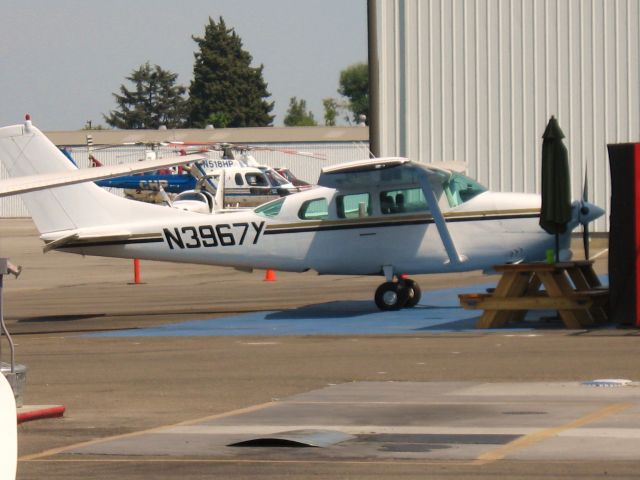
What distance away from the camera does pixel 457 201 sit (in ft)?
67.7

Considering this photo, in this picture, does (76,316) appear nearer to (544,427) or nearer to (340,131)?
(544,427)

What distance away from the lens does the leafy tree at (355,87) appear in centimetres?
16712

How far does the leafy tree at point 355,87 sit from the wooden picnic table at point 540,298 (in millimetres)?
147372

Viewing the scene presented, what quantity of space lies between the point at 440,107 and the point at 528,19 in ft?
9.20

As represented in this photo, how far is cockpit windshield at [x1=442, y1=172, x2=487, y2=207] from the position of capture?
2061 cm

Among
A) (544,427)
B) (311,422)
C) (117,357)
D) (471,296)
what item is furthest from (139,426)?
(471,296)

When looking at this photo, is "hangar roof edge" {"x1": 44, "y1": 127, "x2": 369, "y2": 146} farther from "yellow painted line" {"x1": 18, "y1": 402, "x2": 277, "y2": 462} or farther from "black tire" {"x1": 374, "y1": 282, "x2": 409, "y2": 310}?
"yellow painted line" {"x1": 18, "y1": 402, "x2": 277, "y2": 462}

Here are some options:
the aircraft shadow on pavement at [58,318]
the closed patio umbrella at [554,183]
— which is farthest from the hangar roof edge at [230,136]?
the closed patio umbrella at [554,183]

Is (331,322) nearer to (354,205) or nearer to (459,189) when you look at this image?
(354,205)

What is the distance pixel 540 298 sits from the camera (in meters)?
17.9

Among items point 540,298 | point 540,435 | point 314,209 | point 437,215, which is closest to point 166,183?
point 314,209

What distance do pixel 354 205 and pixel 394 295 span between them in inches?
58.8

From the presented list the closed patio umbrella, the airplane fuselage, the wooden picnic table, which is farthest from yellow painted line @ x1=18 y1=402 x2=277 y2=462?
the airplane fuselage

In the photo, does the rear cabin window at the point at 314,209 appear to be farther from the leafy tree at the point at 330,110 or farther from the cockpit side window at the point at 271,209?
the leafy tree at the point at 330,110
